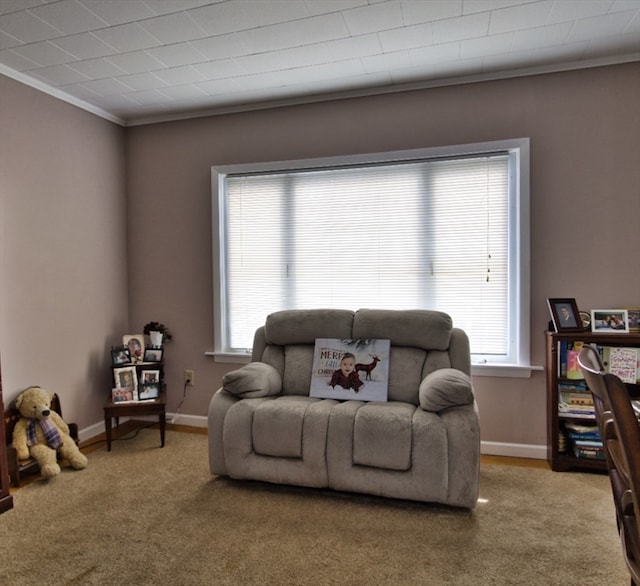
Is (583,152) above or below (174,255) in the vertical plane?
above

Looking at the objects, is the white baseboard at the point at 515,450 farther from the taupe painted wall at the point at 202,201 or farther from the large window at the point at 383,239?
the large window at the point at 383,239

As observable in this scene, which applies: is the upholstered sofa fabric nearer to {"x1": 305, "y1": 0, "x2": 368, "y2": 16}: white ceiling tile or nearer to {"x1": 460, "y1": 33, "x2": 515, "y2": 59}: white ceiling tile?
{"x1": 460, "y1": 33, "x2": 515, "y2": 59}: white ceiling tile

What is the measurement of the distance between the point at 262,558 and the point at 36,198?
2.70m

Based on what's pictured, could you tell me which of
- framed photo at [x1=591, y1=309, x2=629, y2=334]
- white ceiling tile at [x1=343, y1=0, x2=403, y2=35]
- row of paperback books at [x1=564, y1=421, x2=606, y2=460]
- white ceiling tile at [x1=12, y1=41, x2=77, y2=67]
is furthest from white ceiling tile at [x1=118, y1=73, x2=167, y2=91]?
row of paperback books at [x1=564, y1=421, x2=606, y2=460]

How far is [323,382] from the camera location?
2.91 meters

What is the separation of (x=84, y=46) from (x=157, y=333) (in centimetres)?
208

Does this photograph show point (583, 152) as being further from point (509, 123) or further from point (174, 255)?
point (174, 255)

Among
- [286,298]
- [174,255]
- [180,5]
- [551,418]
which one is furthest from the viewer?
[174,255]

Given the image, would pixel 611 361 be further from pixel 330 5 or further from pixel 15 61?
pixel 15 61

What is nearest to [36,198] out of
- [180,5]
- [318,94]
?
[180,5]

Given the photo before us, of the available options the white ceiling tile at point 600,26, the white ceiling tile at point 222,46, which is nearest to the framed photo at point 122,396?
the white ceiling tile at point 222,46

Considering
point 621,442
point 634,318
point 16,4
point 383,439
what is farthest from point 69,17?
point 634,318

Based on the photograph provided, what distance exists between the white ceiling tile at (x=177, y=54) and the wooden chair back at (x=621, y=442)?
2.62 m

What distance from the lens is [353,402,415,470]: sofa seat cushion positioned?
233 centimetres
